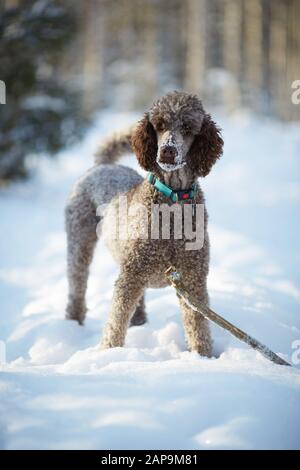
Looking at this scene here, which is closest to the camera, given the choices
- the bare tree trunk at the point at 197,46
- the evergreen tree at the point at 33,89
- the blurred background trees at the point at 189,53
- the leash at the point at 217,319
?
the leash at the point at 217,319

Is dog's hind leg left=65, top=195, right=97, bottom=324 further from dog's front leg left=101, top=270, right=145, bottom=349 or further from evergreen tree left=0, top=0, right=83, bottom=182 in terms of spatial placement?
evergreen tree left=0, top=0, right=83, bottom=182

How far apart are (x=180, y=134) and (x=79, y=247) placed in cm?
135

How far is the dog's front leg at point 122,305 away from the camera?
8.30 feet

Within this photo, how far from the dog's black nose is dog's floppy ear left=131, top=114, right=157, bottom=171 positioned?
0.28 metres

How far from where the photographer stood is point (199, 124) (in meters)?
2.49

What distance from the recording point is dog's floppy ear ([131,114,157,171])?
2.56 meters

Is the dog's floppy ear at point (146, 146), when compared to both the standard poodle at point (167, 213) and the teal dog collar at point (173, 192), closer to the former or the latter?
the standard poodle at point (167, 213)

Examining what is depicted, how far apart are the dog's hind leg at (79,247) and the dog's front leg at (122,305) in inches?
34.4

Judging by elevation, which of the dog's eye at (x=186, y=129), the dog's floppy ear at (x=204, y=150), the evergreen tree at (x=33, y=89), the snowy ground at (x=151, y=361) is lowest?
the snowy ground at (x=151, y=361)

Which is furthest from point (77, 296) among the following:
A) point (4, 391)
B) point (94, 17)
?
point (94, 17)

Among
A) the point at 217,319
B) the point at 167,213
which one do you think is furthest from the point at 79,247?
the point at 217,319

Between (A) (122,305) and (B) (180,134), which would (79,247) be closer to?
(A) (122,305)

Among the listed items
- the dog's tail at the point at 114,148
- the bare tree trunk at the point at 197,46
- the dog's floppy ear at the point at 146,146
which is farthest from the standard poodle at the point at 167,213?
the bare tree trunk at the point at 197,46
